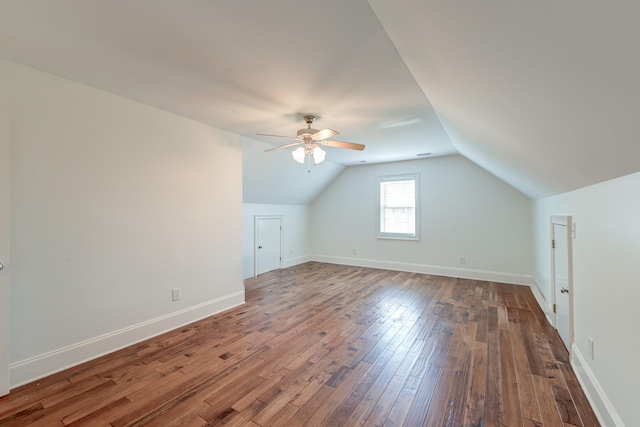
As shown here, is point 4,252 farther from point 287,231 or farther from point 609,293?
point 287,231

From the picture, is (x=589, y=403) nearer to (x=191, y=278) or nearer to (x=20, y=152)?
(x=191, y=278)

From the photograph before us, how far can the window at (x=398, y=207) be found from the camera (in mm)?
5754

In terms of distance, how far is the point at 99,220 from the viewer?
2.47 metres

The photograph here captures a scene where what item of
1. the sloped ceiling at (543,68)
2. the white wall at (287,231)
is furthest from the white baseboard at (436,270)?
the sloped ceiling at (543,68)

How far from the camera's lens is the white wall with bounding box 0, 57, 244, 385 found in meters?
2.08

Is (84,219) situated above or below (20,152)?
below

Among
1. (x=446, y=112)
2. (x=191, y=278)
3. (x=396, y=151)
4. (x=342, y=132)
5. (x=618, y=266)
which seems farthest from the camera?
(x=396, y=151)

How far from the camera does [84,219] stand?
2.38 meters

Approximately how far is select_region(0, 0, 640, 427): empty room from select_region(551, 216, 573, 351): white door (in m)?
0.06

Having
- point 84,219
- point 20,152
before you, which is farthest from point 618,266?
point 20,152

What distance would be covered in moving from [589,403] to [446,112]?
8.13ft

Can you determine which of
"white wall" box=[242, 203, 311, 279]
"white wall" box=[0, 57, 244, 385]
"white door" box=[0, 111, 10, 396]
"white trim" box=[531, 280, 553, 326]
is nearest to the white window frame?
"white wall" box=[242, 203, 311, 279]

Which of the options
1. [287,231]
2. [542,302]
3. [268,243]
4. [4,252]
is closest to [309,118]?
[4,252]

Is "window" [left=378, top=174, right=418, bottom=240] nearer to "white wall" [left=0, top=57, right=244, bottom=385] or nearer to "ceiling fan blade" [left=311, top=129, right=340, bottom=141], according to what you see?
"ceiling fan blade" [left=311, top=129, right=340, bottom=141]
